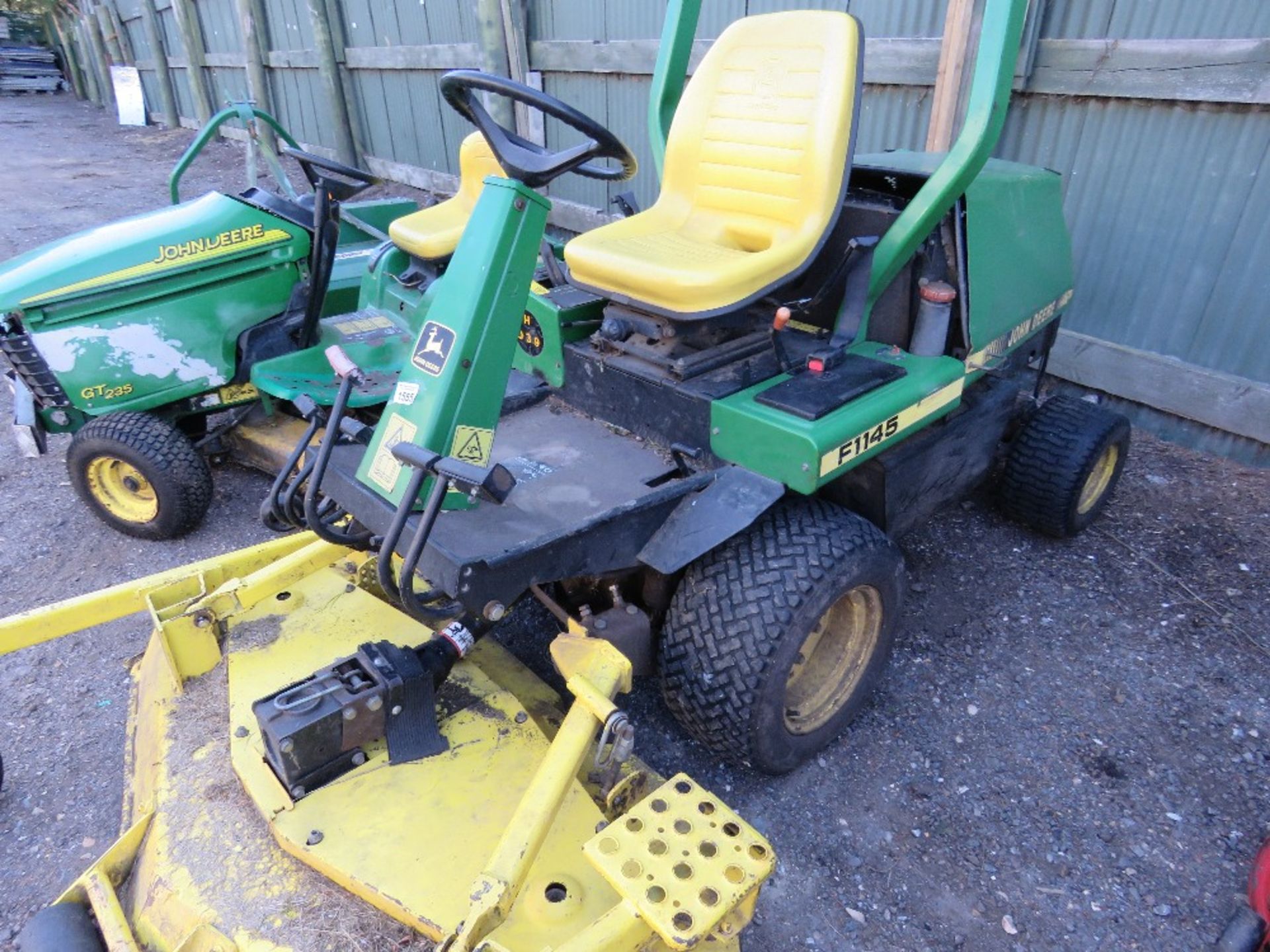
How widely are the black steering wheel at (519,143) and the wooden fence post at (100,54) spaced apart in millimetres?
16404

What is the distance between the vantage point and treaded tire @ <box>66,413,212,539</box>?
8.96 feet

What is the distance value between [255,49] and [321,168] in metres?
7.07

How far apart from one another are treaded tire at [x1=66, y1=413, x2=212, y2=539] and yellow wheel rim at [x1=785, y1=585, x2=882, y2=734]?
81.9 inches

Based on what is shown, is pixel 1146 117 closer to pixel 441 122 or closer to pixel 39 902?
pixel 39 902

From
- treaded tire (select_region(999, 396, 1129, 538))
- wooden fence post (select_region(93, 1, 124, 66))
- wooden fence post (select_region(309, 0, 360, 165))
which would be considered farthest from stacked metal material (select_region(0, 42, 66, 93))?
treaded tire (select_region(999, 396, 1129, 538))

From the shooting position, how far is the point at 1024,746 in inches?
82.0

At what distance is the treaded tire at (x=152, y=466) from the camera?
273cm

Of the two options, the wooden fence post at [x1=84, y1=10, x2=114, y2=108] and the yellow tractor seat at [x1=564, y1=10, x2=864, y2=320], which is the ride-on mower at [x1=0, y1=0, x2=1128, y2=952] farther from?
the wooden fence post at [x1=84, y1=10, x2=114, y2=108]

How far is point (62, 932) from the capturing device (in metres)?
1.39

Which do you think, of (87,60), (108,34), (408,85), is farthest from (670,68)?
(87,60)

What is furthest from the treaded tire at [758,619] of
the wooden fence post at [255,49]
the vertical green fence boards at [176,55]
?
the vertical green fence boards at [176,55]

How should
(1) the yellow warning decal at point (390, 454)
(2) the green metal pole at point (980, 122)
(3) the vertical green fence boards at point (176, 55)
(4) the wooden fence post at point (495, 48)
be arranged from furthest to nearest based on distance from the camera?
(3) the vertical green fence boards at point (176, 55) < (4) the wooden fence post at point (495, 48) < (2) the green metal pole at point (980, 122) < (1) the yellow warning decal at point (390, 454)

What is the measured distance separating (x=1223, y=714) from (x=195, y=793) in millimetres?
2407

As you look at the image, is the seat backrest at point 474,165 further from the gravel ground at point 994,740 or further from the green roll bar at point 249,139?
the gravel ground at point 994,740
